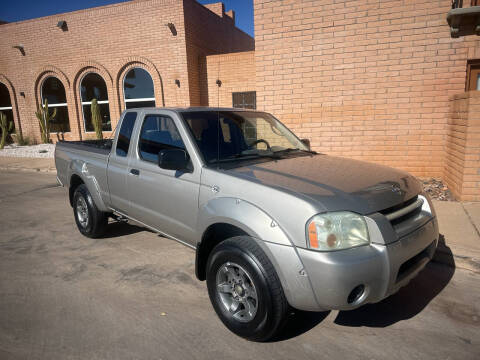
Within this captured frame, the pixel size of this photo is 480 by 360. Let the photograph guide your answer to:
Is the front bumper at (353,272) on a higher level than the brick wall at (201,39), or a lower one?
lower

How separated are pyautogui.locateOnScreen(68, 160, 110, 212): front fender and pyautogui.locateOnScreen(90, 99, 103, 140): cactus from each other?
10.5 m

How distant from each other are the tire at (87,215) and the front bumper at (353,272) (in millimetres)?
3453

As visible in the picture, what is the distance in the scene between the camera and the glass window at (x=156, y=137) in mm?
3471

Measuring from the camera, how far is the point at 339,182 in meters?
2.64

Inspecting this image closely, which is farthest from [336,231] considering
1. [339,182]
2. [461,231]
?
[461,231]

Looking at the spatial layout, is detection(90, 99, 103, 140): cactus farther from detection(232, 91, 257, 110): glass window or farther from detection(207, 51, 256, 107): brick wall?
detection(232, 91, 257, 110): glass window

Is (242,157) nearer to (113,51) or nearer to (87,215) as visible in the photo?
(87,215)

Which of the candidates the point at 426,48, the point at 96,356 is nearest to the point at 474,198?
the point at 426,48

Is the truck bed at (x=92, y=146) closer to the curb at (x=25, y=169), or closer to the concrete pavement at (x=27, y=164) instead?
the curb at (x=25, y=169)

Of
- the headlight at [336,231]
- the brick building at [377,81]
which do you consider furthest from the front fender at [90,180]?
the brick building at [377,81]

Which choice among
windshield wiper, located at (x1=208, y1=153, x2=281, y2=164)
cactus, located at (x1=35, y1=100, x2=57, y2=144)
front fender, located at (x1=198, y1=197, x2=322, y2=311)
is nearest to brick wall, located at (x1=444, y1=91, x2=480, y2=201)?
windshield wiper, located at (x1=208, y1=153, x2=281, y2=164)

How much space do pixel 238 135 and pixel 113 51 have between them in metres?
12.5

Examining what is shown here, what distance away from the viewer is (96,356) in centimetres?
251

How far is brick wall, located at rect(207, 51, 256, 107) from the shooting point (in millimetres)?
12110
